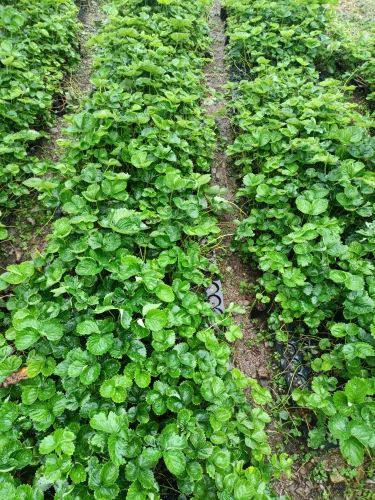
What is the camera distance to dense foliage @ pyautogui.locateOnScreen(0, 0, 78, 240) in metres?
3.60

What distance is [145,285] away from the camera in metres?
2.24

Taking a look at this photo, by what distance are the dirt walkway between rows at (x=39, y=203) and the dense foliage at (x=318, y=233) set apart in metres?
1.86

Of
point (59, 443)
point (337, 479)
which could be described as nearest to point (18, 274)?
point (59, 443)

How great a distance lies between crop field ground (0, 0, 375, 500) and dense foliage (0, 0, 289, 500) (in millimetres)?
11

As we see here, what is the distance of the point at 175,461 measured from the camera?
1724mm

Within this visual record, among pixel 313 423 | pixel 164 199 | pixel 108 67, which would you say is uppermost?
pixel 108 67

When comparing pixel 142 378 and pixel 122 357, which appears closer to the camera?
pixel 142 378

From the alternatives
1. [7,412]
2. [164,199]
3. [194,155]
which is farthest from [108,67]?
[7,412]

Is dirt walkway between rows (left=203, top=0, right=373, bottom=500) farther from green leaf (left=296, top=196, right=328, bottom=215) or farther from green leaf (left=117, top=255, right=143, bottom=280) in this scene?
green leaf (left=117, top=255, right=143, bottom=280)

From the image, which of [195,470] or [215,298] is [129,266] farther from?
[195,470]

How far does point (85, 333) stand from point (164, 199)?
1.36m

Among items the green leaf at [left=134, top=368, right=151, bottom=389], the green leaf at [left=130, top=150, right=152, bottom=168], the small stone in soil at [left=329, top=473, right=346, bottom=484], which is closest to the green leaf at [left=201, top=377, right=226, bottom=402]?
the green leaf at [left=134, top=368, right=151, bottom=389]

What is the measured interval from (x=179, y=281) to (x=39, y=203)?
209 centimetres

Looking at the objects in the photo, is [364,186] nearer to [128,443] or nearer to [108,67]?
[128,443]
